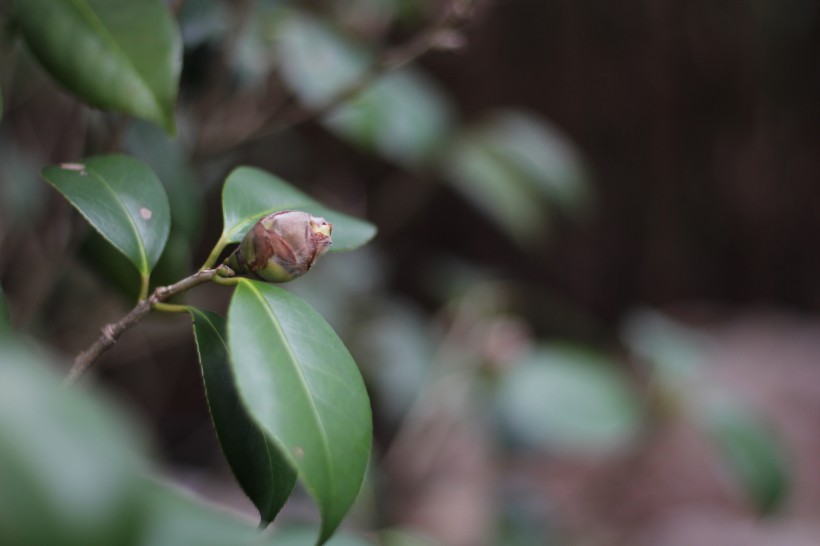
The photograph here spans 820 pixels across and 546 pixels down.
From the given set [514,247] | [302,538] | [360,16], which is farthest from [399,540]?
[514,247]

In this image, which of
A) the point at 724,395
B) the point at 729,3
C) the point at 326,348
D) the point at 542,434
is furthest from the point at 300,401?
the point at 729,3

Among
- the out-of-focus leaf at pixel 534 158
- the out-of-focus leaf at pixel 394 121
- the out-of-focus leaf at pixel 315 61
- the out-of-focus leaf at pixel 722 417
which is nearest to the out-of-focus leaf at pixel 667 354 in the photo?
the out-of-focus leaf at pixel 722 417

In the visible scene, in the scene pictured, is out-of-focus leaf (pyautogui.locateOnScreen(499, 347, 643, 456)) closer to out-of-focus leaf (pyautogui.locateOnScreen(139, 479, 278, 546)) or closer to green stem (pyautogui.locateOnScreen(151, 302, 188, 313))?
out-of-focus leaf (pyautogui.locateOnScreen(139, 479, 278, 546))

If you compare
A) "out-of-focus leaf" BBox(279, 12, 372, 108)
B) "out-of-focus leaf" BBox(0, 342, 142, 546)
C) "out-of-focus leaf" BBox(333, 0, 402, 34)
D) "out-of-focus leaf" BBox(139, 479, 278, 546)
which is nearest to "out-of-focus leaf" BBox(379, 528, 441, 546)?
"out-of-focus leaf" BBox(139, 479, 278, 546)

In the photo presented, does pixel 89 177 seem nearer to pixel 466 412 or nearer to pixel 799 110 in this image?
pixel 466 412

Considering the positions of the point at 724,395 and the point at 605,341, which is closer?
the point at 724,395

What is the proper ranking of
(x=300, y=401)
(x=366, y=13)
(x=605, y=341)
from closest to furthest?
(x=300, y=401), (x=366, y=13), (x=605, y=341)

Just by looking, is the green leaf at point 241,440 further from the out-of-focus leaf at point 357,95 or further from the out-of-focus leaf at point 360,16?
the out-of-focus leaf at point 360,16
